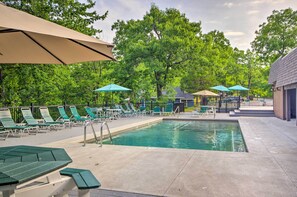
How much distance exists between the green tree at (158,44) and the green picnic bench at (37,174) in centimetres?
1648

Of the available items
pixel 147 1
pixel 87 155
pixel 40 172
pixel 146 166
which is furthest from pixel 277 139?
pixel 147 1

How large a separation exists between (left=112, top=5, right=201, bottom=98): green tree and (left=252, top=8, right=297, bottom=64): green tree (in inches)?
419

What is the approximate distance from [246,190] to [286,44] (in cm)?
2778

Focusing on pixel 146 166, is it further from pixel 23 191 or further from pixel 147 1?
pixel 147 1

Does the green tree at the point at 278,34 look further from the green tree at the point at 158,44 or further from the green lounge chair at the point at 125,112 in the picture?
the green lounge chair at the point at 125,112

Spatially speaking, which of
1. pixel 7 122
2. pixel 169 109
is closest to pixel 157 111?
pixel 169 109

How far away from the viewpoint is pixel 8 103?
14.2 metres

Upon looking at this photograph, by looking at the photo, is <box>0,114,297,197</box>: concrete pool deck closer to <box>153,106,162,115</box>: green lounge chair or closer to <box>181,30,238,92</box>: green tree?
<box>153,106,162,115</box>: green lounge chair

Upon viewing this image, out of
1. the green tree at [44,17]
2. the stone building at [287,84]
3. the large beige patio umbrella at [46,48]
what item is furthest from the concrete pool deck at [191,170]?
the green tree at [44,17]

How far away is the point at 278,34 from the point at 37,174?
100.0ft

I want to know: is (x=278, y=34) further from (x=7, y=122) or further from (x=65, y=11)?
(x=7, y=122)

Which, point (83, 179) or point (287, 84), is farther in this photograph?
point (287, 84)

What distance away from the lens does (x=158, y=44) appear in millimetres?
18953

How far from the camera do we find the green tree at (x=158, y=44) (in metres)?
19.1
